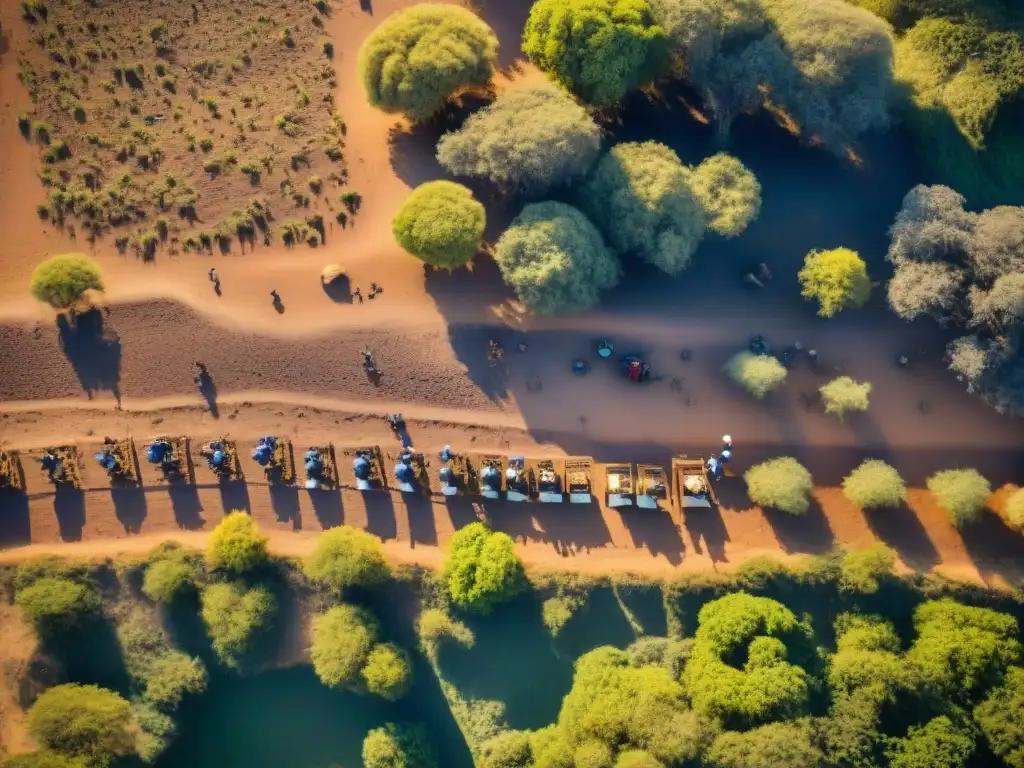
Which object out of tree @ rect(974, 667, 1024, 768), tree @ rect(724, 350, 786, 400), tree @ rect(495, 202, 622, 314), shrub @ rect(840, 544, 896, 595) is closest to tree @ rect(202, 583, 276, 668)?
tree @ rect(495, 202, 622, 314)

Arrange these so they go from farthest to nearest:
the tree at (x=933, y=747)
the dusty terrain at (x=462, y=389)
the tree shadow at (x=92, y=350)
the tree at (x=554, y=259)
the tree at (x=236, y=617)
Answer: the tree shadow at (x=92, y=350) < the dusty terrain at (x=462, y=389) < the tree at (x=554, y=259) < the tree at (x=236, y=617) < the tree at (x=933, y=747)

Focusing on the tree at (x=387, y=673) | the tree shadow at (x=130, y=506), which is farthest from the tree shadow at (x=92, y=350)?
the tree at (x=387, y=673)

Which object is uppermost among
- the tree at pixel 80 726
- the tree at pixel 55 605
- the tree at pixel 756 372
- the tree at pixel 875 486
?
the tree at pixel 756 372

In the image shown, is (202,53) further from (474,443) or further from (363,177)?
(474,443)

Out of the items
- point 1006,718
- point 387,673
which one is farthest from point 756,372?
point 387,673

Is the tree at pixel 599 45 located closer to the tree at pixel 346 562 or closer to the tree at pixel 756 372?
the tree at pixel 756 372

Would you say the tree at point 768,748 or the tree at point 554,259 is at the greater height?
the tree at point 554,259

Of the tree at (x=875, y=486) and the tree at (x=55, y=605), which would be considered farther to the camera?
the tree at (x=875, y=486)

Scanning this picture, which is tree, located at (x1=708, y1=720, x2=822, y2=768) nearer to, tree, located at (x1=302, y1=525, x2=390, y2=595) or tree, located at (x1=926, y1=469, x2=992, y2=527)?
tree, located at (x1=926, y1=469, x2=992, y2=527)
